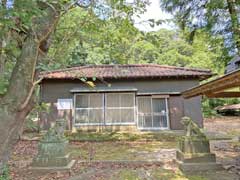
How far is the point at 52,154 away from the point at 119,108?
790cm

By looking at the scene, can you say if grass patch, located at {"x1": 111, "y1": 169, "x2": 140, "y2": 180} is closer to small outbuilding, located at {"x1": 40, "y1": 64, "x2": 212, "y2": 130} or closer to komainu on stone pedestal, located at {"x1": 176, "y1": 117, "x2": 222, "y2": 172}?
komainu on stone pedestal, located at {"x1": 176, "y1": 117, "x2": 222, "y2": 172}

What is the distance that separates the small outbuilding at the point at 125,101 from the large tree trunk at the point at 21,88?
1037cm

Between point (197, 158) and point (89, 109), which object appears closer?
point (197, 158)

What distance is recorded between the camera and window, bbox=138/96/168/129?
45.4 ft

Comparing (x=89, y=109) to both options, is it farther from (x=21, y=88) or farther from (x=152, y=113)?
(x=21, y=88)

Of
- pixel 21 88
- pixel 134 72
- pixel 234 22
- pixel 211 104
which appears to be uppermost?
pixel 234 22

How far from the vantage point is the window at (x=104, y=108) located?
13836mm

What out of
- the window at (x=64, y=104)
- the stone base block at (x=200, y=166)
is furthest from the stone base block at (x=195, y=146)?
the window at (x=64, y=104)

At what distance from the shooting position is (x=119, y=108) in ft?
45.7

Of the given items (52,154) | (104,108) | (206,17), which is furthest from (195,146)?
(206,17)

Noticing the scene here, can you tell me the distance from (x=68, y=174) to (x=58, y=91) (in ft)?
29.1

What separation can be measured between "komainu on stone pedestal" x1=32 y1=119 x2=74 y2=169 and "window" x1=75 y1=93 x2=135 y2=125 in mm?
7302

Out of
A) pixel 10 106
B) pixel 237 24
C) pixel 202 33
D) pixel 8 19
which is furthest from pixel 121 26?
pixel 202 33

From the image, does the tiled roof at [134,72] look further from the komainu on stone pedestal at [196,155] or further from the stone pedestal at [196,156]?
the stone pedestal at [196,156]
